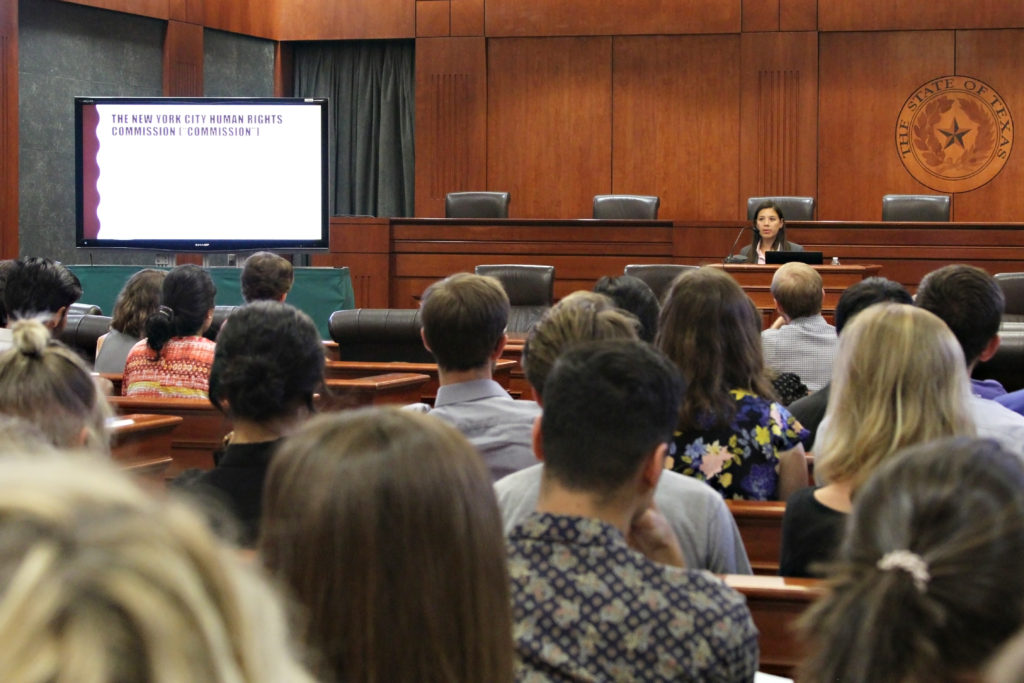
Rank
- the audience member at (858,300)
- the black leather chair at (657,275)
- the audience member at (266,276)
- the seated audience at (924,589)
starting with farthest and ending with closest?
the black leather chair at (657,275)
the audience member at (266,276)
the audience member at (858,300)
the seated audience at (924,589)

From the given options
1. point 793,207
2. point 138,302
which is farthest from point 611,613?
point 793,207

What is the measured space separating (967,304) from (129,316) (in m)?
3.26

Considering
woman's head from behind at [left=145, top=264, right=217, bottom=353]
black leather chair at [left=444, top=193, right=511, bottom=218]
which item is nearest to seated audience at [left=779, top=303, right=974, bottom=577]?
woman's head from behind at [left=145, top=264, right=217, bottom=353]

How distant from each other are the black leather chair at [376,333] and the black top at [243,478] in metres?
3.34

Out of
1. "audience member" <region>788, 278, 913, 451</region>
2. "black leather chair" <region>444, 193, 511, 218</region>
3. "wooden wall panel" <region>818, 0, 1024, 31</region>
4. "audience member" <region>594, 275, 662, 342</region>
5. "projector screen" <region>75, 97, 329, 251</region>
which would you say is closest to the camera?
"audience member" <region>788, 278, 913, 451</region>

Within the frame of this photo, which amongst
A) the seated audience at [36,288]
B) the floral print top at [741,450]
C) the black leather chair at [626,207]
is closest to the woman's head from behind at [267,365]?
the floral print top at [741,450]

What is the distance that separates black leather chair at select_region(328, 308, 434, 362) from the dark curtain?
19.3 ft

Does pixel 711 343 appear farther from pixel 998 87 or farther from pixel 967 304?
pixel 998 87

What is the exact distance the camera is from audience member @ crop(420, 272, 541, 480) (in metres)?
A: 2.79

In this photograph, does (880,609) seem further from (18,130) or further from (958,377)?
(18,130)

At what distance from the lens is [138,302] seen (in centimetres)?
496

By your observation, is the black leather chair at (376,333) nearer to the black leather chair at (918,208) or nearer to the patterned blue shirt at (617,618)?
the patterned blue shirt at (617,618)

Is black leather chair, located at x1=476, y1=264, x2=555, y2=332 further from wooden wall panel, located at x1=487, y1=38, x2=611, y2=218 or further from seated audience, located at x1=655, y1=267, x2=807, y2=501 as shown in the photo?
seated audience, located at x1=655, y1=267, x2=807, y2=501

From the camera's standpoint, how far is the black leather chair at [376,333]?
570 cm
